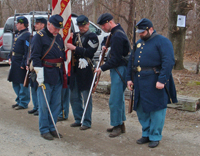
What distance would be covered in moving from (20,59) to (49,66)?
2.17 metres

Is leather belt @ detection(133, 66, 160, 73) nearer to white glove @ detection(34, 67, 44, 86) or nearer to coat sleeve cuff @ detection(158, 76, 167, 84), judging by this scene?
coat sleeve cuff @ detection(158, 76, 167, 84)

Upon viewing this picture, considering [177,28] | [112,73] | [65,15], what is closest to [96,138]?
[112,73]

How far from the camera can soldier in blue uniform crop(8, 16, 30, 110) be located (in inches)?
246

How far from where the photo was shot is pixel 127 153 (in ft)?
13.0

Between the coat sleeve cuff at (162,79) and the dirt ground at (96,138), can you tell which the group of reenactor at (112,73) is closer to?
the coat sleeve cuff at (162,79)

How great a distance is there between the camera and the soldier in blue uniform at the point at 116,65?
445 centimetres

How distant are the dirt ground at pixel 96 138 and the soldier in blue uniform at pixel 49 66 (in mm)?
366

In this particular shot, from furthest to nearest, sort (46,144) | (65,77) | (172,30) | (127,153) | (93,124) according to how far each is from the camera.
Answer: (172,30), (93,124), (65,77), (46,144), (127,153)

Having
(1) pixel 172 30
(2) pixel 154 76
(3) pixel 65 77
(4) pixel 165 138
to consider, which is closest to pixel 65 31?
(3) pixel 65 77

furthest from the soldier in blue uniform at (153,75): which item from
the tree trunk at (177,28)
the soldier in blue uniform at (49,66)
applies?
the tree trunk at (177,28)

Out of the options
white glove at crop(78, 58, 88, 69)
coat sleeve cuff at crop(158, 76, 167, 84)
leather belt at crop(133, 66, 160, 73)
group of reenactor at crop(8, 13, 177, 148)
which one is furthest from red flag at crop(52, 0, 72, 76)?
coat sleeve cuff at crop(158, 76, 167, 84)

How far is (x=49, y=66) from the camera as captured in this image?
4523 mm

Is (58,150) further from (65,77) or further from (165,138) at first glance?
(165,138)

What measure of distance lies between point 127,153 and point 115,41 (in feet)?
6.28
